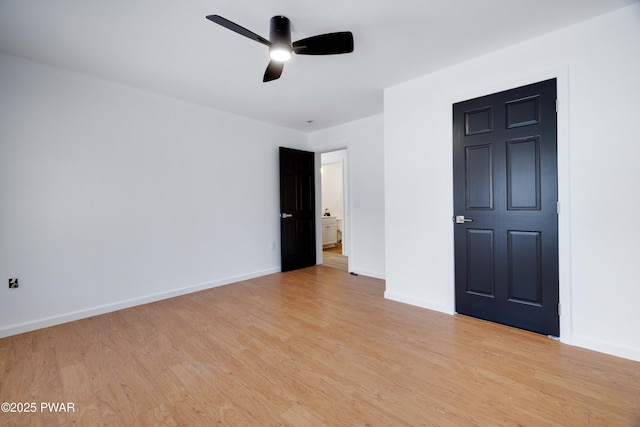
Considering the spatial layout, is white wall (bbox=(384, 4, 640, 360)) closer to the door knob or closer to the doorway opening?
the door knob

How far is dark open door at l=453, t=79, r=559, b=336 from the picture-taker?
2.35 metres

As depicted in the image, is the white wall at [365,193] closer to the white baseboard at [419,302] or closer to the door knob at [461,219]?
the white baseboard at [419,302]

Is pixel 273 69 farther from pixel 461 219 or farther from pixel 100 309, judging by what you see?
pixel 100 309

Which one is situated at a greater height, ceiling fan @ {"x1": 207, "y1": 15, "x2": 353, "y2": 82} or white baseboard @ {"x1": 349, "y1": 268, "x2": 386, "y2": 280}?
ceiling fan @ {"x1": 207, "y1": 15, "x2": 353, "y2": 82}

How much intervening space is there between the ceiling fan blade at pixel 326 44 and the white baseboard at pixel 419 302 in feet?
8.56

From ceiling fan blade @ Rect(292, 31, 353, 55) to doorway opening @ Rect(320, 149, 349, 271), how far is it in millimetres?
4274

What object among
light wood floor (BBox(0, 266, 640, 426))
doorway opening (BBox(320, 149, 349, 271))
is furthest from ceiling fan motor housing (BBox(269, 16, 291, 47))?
doorway opening (BBox(320, 149, 349, 271))

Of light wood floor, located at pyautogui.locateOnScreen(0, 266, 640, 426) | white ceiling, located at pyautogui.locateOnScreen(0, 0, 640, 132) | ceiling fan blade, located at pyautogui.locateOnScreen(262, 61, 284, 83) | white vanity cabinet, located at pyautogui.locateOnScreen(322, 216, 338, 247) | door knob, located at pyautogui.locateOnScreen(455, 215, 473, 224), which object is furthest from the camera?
white vanity cabinet, located at pyautogui.locateOnScreen(322, 216, 338, 247)

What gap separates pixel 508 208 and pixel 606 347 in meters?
1.24

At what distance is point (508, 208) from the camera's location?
255 cm

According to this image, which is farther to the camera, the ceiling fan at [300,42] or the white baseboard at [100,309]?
the white baseboard at [100,309]

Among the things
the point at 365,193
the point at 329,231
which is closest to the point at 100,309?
the point at 365,193

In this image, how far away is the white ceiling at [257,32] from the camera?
6.47 feet

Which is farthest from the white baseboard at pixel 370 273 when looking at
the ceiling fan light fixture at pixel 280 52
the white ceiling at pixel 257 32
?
the ceiling fan light fixture at pixel 280 52
